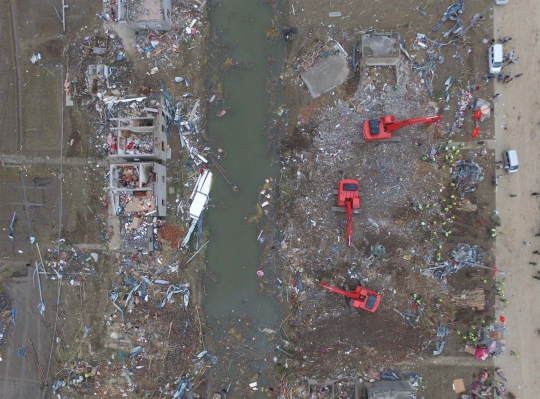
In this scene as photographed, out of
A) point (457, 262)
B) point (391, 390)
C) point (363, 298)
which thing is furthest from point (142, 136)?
point (391, 390)

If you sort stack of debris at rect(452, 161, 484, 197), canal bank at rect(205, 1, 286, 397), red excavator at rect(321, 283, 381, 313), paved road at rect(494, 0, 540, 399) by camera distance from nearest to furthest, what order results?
red excavator at rect(321, 283, 381, 313), stack of debris at rect(452, 161, 484, 197), paved road at rect(494, 0, 540, 399), canal bank at rect(205, 1, 286, 397)

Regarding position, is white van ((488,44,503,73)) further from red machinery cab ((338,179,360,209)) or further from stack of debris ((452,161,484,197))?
red machinery cab ((338,179,360,209))

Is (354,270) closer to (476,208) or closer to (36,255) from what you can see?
(476,208)

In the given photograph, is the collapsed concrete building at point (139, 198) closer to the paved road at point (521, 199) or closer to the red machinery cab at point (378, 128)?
the red machinery cab at point (378, 128)

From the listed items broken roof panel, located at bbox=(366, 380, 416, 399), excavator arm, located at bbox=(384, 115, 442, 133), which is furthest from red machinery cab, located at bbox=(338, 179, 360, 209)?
broken roof panel, located at bbox=(366, 380, 416, 399)

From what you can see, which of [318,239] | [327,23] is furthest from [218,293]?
[327,23]

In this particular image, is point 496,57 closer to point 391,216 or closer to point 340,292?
point 391,216
